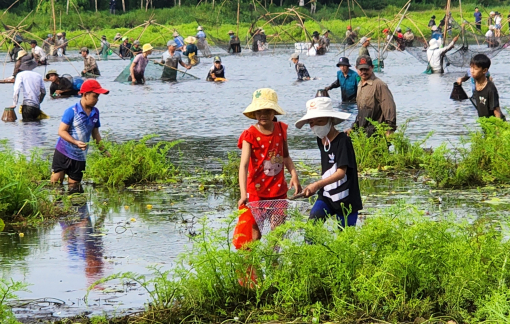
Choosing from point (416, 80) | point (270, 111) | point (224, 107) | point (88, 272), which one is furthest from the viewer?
point (416, 80)

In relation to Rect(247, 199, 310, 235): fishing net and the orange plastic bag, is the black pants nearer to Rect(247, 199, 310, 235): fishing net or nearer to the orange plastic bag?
the orange plastic bag

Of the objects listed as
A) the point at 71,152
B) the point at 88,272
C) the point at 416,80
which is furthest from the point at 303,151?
the point at 416,80

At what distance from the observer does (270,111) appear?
18.5 feet

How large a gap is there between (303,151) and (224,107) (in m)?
7.52

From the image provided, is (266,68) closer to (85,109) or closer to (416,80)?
(416,80)

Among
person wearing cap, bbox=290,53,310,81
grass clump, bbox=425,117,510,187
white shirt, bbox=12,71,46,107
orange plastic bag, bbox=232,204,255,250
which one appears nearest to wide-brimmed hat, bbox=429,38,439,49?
person wearing cap, bbox=290,53,310,81

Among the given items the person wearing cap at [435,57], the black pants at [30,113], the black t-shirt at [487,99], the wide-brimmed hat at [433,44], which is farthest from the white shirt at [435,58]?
the black t-shirt at [487,99]

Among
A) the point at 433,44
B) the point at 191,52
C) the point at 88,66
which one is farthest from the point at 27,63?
the point at 433,44

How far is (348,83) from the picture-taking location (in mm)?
17625

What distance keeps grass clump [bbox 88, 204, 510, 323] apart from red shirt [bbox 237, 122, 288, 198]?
0.84m

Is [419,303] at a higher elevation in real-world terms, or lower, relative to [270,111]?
lower

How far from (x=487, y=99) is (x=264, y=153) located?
4.13 metres

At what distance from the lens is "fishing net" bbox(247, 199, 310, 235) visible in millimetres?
5285

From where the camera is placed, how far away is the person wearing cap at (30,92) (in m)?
16.7
